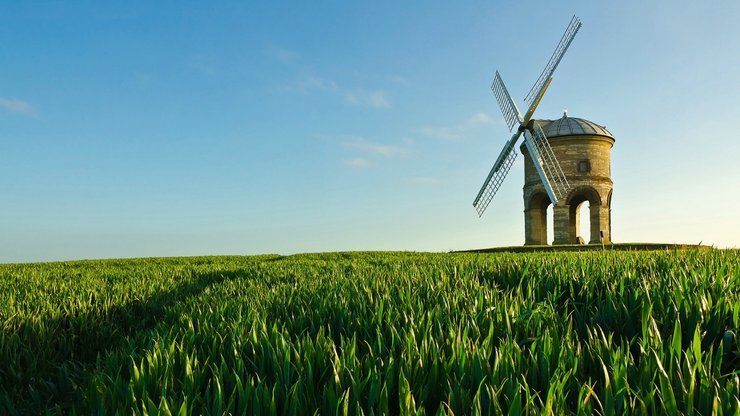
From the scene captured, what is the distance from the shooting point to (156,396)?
1.70 meters

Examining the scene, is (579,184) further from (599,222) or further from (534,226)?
(534,226)

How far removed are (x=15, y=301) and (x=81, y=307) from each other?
1308 millimetres

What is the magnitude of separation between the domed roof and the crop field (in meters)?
32.2

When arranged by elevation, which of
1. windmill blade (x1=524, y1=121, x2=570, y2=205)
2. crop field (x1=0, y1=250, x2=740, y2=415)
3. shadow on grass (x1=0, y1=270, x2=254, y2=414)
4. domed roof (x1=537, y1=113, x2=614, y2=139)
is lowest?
shadow on grass (x1=0, y1=270, x2=254, y2=414)

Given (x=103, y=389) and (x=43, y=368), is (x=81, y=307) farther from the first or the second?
(x=103, y=389)

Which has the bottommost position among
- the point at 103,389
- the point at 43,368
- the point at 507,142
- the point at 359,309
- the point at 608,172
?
the point at 43,368

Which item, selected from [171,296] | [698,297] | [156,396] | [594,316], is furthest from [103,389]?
[171,296]

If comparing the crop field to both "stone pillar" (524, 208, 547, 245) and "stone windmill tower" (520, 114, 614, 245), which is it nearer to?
"stone windmill tower" (520, 114, 614, 245)

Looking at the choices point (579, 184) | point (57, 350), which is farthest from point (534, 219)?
point (57, 350)

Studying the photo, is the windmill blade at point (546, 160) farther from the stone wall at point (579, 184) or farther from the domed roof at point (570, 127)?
the domed roof at point (570, 127)

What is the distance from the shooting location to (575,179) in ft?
109

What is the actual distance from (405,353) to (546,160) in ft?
113

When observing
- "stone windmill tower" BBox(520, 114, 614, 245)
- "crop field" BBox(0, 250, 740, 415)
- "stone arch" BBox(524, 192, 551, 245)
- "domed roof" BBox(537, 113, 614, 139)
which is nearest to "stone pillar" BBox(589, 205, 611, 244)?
"stone windmill tower" BBox(520, 114, 614, 245)

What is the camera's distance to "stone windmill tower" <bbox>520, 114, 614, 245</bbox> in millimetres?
33250
